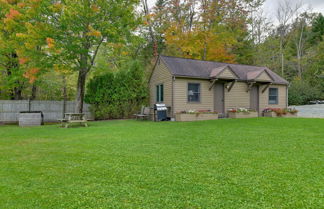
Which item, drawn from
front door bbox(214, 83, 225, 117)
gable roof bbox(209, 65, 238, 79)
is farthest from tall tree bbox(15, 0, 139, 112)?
front door bbox(214, 83, 225, 117)

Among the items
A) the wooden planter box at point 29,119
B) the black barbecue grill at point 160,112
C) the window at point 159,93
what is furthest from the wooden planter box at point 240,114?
the wooden planter box at point 29,119

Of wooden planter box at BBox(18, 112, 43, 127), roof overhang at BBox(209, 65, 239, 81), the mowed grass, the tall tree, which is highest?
the tall tree

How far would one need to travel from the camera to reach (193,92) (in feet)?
42.1

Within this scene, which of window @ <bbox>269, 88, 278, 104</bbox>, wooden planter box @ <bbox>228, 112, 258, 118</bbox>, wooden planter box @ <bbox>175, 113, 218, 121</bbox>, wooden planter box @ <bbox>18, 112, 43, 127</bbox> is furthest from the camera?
window @ <bbox>269, 88, 278, 104</bbox>

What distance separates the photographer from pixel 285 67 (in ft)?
89.7

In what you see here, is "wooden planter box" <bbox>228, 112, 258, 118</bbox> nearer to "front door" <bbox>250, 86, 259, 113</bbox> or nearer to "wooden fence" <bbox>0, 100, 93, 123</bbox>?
"front door" <bbox>250, 86, 259, 113</bbox>

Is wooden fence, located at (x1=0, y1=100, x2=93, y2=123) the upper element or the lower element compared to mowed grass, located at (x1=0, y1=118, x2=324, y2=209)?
upper

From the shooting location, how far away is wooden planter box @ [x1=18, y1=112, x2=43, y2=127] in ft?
35.8

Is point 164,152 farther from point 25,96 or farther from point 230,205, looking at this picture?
point 25,96

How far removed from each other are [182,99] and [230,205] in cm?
1035

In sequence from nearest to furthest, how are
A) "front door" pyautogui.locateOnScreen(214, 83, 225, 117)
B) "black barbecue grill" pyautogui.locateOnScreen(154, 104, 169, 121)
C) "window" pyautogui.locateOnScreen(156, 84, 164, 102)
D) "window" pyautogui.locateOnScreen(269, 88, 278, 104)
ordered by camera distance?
1. "black barbecue grill" pyautogui.locateOnScreen(154, 104, 169, 121)
2. "front door" pyautogui.locateOnScreen(214, 83, 225, 117)
3. "window" pyautogui.locateOnScreen(156, 84, 164, 102)
4. "window" pyautogui.locateOnScreen(269, 88, 278, 104)

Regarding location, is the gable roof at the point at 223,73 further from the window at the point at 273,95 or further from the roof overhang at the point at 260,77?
the window at the point at 273,95

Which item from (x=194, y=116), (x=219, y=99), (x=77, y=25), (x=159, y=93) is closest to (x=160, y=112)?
(x=194, y=116)

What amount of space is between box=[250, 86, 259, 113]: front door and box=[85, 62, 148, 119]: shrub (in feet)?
24.2
